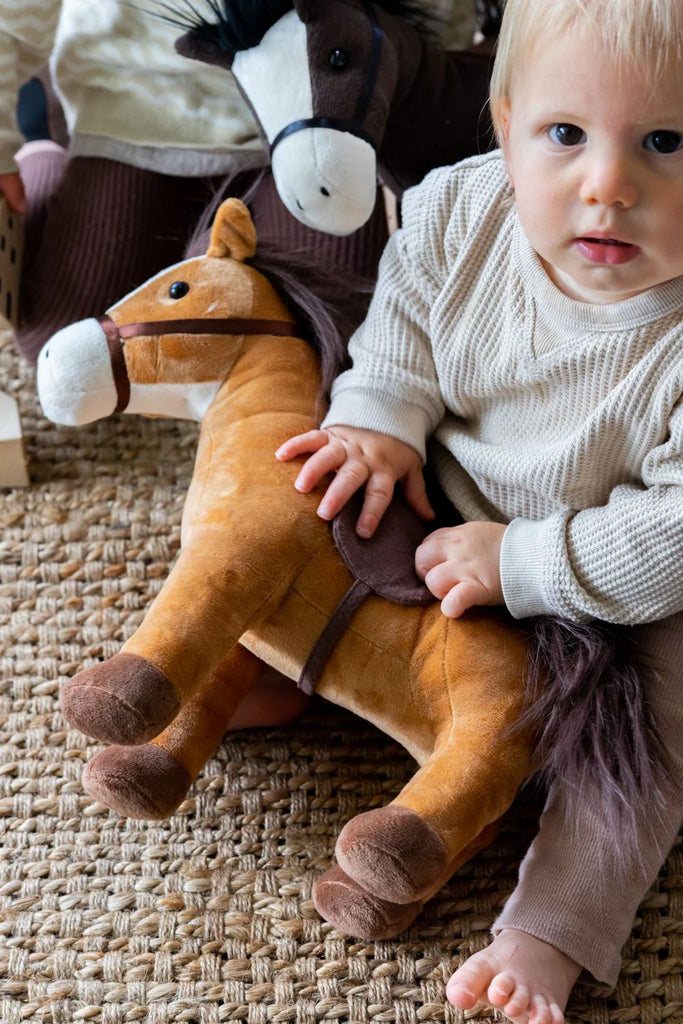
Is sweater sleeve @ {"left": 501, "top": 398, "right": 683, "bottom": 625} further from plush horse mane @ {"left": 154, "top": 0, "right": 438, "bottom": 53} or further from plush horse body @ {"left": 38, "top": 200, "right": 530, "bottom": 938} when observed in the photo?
plush horse mane @ {"left": 154, "top": 0, "right": 438, "bottom": 53}

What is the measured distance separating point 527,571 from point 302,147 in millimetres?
310

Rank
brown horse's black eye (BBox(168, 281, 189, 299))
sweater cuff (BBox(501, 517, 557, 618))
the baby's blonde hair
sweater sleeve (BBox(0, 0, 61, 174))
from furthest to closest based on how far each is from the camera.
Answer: sweater sleeve (BBox(0, 0, 61, 174)), brown horse's black eye (BBox(168, 281, 189, 299)), sweater cuff (BBox(501, 517, 557, 618)), the baby's blonde hair

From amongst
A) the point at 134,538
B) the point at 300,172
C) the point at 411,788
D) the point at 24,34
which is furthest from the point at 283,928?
the point at 24,34

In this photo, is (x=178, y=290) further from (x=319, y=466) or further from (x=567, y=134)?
(x=567, y=134)

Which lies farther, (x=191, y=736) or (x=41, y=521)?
(x=41, y=521)

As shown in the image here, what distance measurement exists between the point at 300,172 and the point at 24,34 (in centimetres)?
31

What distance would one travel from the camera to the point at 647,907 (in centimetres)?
69

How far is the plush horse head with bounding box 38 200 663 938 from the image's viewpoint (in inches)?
24.0

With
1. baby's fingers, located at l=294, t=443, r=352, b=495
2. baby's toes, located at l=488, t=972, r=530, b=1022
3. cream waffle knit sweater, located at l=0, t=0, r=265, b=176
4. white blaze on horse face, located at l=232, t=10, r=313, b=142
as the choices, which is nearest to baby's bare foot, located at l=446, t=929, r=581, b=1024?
baby's toes, located at l=488, t=972, r=530, b=1022

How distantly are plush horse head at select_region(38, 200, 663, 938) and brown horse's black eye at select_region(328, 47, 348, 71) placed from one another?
0.11 meters

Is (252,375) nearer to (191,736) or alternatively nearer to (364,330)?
(364,330)

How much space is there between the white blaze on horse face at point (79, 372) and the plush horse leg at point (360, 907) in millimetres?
339

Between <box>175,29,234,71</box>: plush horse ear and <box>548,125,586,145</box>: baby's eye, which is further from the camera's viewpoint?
<box>175,29,234,71</box>: plush horse ear

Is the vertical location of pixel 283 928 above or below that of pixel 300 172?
below
